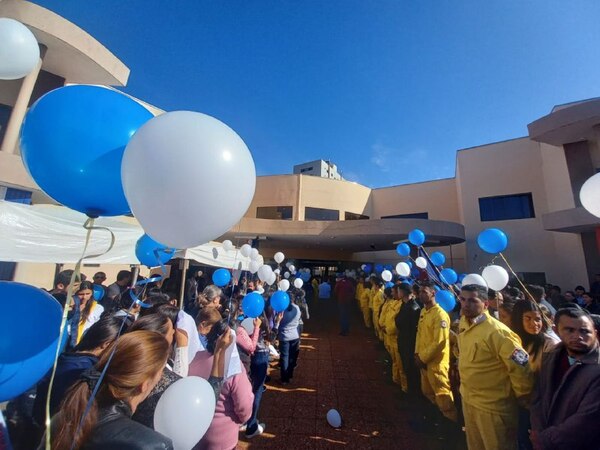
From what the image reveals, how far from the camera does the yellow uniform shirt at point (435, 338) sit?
11.2 ft

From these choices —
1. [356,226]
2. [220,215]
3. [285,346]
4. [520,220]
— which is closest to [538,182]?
[520,220]

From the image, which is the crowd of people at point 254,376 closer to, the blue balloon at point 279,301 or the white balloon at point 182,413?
the white balloon at point 182,413

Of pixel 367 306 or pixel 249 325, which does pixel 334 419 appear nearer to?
pixel 249 325

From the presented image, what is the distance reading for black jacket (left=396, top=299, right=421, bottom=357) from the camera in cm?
435

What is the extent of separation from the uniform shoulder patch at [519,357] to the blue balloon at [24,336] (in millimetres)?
3266

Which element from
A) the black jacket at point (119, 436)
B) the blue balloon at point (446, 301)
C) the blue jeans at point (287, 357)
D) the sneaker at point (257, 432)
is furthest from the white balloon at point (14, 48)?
the blue balloon at point (446, 301)

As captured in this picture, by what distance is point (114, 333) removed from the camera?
72.6 inches

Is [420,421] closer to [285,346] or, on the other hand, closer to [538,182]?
[285,346]

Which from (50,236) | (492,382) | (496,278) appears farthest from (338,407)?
(50,236)

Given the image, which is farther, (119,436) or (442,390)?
(442,390)

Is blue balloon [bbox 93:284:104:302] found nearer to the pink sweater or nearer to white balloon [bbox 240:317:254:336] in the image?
white balloon [bbox 240:317:254:336]

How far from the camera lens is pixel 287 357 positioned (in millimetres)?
4922

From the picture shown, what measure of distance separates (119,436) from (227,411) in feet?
3.90

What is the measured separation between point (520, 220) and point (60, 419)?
17991 millimetres
